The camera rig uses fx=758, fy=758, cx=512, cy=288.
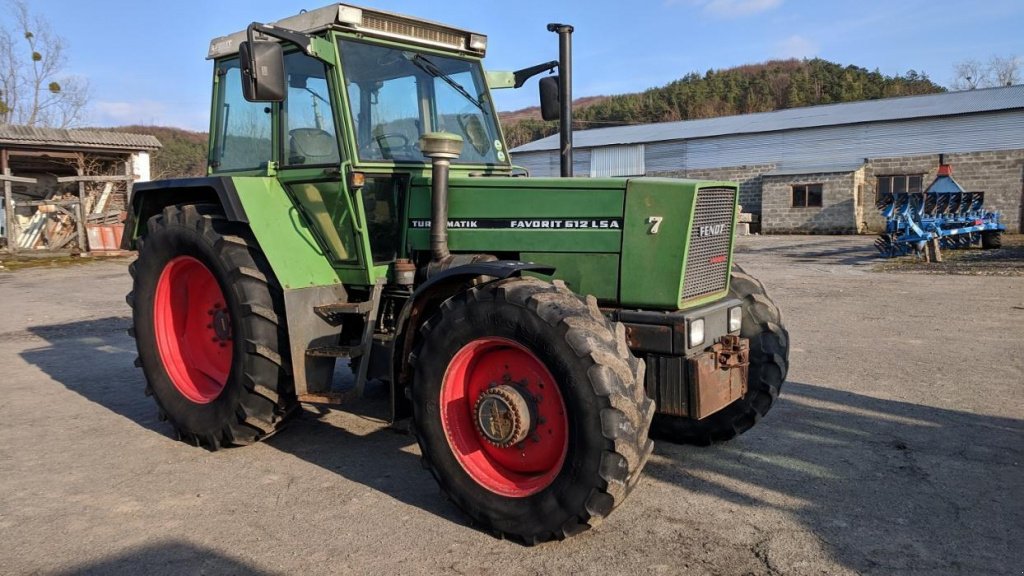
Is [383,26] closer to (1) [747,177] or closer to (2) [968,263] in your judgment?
(2) [968,263]

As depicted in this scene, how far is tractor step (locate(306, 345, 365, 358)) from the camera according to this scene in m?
4.31

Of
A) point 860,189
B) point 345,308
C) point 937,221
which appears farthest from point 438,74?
point 860,189

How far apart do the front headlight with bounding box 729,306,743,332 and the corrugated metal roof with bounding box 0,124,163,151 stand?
69.2 feet

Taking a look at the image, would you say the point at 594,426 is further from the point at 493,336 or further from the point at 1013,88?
the point at 1013,88

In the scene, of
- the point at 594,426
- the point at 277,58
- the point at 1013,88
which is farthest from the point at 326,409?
the point at 1013,88

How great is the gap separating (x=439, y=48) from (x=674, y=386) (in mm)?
2608

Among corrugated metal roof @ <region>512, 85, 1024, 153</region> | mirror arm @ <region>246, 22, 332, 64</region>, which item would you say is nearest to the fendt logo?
mirror arm @ <region>246, 22, 332, 64</region>

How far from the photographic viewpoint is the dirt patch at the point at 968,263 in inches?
550

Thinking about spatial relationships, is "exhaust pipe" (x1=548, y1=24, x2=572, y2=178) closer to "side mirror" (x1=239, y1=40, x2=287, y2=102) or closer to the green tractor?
the green tractor

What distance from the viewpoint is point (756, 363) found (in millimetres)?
4340

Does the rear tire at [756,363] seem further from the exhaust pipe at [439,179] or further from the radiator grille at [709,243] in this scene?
the exhaust pipe at [439,179]

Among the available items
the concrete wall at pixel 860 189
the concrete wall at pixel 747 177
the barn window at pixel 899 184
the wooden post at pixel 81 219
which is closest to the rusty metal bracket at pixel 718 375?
the wooden post at pixel 81 219

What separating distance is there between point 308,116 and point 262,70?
0.72 metres

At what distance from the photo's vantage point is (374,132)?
4.49 meters
